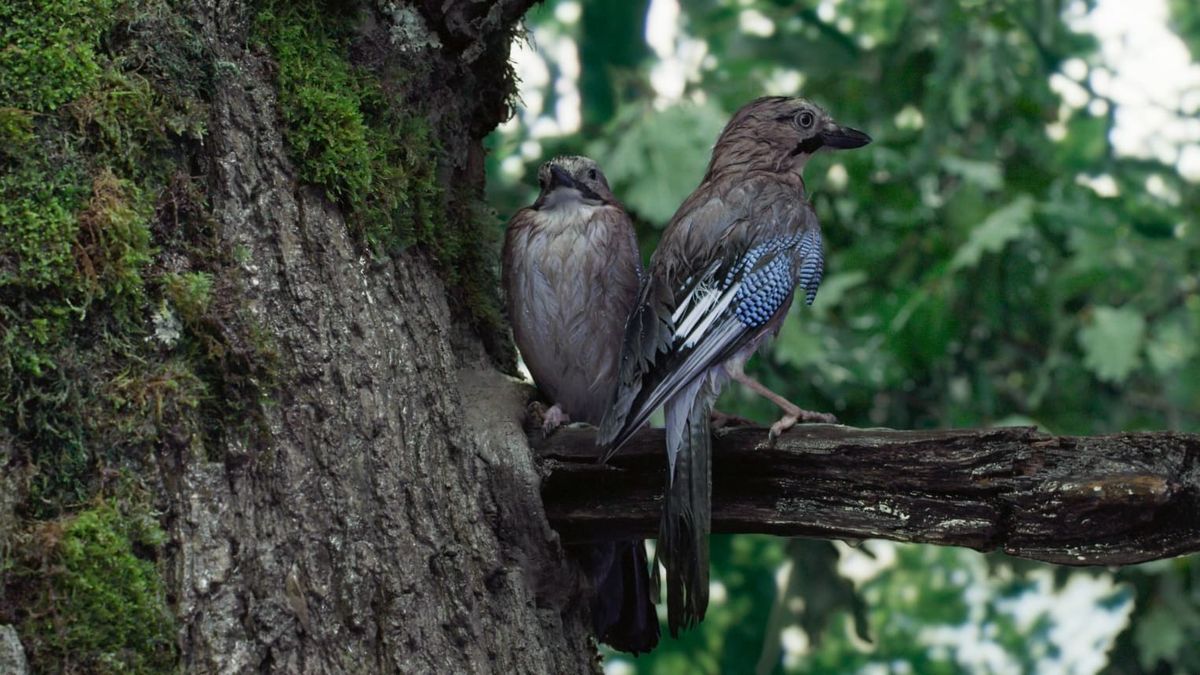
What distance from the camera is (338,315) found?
9.36 feet

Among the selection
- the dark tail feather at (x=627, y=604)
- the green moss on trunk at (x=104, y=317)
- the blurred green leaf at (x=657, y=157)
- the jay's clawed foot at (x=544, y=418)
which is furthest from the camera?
the blurred green leaf at (x=657, y=157)

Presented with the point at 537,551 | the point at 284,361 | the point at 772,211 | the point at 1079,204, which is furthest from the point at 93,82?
the point at 1079,204

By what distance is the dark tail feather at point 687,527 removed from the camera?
9.86ft

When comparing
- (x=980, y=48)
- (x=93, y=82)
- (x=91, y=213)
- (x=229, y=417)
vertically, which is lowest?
(x=229, y=417)

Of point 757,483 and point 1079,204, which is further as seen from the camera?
point 1079,204

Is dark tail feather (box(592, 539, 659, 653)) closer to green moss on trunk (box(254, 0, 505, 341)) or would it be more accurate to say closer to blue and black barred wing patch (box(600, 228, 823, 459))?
blue and black barred wing patch (box(600, 228, 823, 459))

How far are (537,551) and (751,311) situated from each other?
0.96m

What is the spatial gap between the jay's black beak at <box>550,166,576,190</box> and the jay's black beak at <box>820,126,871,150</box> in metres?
0.87

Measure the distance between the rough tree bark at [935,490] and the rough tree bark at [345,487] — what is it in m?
0.22

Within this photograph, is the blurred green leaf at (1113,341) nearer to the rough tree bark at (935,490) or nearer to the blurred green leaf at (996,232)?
the blurred green leaf at (996,232)

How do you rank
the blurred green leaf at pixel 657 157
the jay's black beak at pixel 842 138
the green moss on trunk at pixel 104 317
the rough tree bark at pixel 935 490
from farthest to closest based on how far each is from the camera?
the blurred green leaf at pixel 657 157 → the jay's black beak at pixel 842 138 → the rough tree bark at pixel 935 490 → the green moss on trunk at pixel 104 317

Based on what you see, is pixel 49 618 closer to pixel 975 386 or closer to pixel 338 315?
pixel 338 315

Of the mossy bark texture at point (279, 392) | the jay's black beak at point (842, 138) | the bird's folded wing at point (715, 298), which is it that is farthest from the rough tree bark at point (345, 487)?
the jay's black beak at point (842, 138)

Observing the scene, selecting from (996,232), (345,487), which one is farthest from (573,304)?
(996,232)
